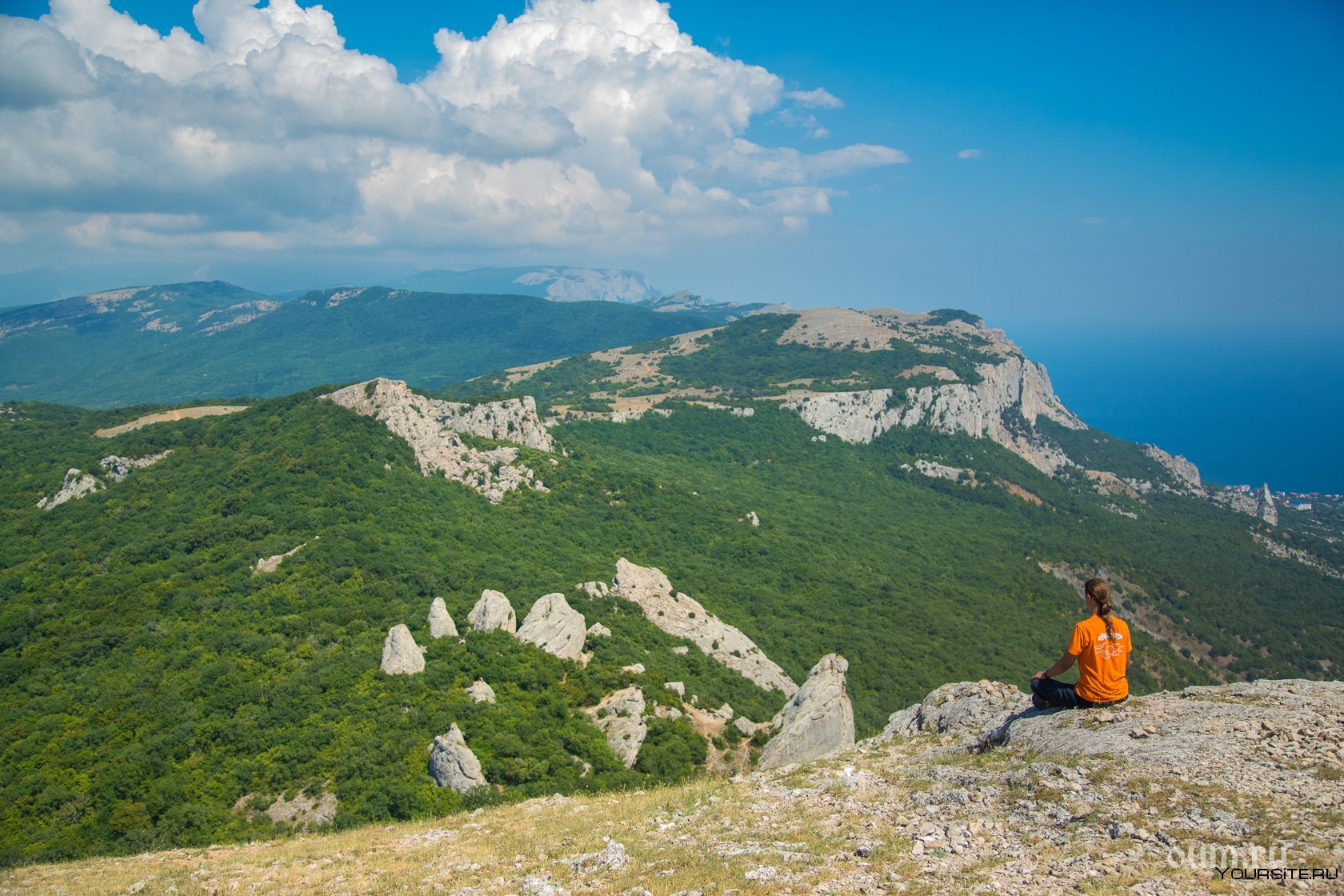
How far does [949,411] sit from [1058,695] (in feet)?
491

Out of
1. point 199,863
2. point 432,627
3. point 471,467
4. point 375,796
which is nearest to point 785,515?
point 471,467

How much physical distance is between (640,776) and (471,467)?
160 ft

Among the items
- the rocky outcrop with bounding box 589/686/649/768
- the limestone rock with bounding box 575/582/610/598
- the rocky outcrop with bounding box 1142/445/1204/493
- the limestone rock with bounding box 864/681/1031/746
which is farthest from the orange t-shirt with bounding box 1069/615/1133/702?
the rocky outcrop with bounding box 1142/445/1204/493

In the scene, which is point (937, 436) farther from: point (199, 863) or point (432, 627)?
point (199, 863)

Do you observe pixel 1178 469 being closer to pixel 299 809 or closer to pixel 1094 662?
pixel 1094 662

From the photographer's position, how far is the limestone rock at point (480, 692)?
34375 mm

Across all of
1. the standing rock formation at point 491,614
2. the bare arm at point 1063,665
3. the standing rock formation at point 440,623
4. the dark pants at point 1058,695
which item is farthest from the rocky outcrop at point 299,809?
the bare arm at point 1063,665

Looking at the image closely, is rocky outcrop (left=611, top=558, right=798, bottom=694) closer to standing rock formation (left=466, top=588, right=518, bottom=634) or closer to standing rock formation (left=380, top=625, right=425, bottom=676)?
standing rock formation (left=466, top=588, right=518, bottom=634)

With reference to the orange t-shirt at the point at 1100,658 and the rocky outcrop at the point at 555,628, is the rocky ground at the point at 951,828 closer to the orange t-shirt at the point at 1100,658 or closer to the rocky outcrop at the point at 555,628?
the orange t-shirt at the point at 1100,658

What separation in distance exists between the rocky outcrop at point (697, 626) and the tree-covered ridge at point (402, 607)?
2.02 meters

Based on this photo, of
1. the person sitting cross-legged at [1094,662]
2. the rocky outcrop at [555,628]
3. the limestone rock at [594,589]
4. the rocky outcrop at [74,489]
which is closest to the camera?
the person sitting cross-legged at [1094,662]

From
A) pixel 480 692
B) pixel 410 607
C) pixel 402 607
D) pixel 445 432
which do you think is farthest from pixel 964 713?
pixel 445 432

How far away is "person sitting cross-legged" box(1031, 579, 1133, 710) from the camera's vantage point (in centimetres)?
1473

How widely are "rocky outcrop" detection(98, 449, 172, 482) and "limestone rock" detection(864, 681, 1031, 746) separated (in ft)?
230
